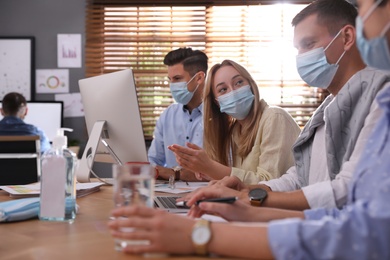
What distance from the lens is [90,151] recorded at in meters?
2.02

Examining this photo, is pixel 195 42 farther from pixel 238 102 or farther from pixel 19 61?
pixel 238 102

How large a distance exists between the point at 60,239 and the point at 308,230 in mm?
502

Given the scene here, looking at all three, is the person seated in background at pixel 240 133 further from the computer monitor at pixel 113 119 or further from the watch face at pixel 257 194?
the watch face at pixel 257 194

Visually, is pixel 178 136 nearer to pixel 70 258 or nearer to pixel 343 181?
pixel 343 181

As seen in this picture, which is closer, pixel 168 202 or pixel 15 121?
pixel 168 202

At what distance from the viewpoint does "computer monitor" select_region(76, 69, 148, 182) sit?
187 cm

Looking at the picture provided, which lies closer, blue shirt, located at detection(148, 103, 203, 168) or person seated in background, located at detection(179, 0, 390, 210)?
person seated in background, located at detection(179, 0, 390, 210)

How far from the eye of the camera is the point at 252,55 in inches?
169

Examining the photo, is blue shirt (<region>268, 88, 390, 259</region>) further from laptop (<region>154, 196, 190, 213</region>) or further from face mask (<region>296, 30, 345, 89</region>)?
face mask (<region>296, 30, 345, 89</region>)

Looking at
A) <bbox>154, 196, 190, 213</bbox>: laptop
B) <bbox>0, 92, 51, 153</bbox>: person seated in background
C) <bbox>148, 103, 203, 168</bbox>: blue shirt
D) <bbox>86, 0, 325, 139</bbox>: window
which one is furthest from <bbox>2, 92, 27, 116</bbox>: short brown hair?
<bbox>154, 196, 190, 213</bbox>: laptop

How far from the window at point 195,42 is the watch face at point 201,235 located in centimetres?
349

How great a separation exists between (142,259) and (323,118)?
974 millimetres

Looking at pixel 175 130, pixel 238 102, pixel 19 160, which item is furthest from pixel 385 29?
pixel 19 160

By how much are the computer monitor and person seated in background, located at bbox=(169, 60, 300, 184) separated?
0.66 feet
